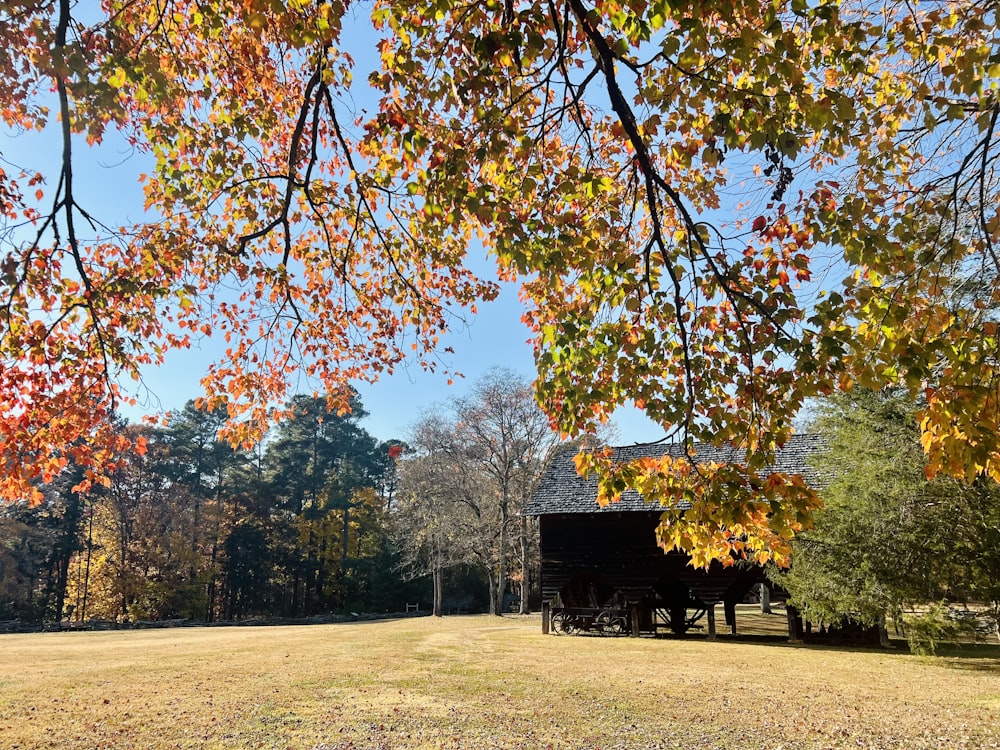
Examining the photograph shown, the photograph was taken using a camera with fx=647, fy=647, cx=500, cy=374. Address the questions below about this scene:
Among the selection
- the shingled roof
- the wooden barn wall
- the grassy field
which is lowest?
the grassy field

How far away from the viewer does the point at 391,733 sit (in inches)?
285

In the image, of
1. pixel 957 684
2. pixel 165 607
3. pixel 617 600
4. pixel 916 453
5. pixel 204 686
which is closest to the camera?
pixel 204 686

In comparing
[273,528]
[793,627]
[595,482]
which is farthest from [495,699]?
[273,528]

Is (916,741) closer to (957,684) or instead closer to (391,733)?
(957,684)

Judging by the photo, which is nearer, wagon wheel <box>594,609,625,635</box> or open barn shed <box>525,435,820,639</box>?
open barn shed <box>525,435,820,639</box>

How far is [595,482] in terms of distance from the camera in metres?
21.2

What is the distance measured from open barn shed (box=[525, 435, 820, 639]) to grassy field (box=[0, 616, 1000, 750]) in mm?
4084

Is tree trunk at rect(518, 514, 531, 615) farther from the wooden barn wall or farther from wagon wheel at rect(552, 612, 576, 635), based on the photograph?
the wooden barn wall

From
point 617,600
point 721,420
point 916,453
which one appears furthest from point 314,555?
point 721,420

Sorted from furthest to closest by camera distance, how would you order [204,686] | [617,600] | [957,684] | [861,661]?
[617,600], [861,661], [957,684], [204,686]

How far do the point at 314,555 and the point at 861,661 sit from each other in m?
36.0

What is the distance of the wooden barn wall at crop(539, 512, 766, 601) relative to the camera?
747 inches

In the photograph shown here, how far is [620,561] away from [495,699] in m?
11.7

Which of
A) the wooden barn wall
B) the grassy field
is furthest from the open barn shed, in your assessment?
the grassy field
